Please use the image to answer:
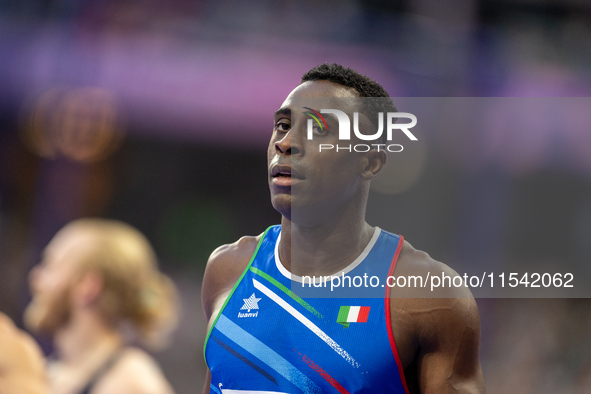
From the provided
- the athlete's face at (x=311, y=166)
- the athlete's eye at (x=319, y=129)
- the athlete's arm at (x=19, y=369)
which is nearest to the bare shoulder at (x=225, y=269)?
the athlete's face at (x=311, y=166)

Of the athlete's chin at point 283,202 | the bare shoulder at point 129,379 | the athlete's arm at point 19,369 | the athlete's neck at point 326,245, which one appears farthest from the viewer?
the athlete's arm at point 19,369

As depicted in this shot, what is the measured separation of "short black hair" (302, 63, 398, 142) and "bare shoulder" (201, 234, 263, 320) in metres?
0.79

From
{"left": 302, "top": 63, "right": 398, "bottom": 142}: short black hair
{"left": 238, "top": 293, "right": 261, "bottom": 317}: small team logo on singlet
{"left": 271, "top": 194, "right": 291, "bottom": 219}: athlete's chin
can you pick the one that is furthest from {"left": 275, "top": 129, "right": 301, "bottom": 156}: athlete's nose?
{"left": 238, "top": 293, "right": 261, "bottom": 317}: small team logo on singlet

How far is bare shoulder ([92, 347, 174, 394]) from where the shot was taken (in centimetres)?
361

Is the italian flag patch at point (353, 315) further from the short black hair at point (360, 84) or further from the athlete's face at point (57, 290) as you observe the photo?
the athlete's face at point (57, 290)

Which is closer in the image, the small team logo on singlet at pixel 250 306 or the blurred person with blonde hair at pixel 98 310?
the small team logo on singlet at pixel 250 306

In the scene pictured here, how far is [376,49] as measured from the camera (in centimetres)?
880

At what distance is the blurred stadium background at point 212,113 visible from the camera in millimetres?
8070

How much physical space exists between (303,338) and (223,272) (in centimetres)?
61

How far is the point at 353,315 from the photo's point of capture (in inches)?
81.1

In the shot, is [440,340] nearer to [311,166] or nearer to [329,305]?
[329,305]

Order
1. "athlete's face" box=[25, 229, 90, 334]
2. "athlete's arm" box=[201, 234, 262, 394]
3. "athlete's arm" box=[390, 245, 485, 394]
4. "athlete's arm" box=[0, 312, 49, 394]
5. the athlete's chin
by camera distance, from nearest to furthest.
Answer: "athlete's arm" box=[390, 245, 485, 394] → the athlete's chin → "athlete's arm" box=[201, 234, 262, 394] → "athlete's arm" box=[0, 312, 49, 394] → "athlete's face" box=[25, 229, 90, 334]

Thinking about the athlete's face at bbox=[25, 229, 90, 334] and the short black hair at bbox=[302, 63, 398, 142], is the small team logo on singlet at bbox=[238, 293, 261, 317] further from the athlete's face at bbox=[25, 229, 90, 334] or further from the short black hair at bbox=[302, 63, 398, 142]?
the athlete's face at bbox=[25, 229, 90, 334]

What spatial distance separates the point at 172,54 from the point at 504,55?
18.0 feet
